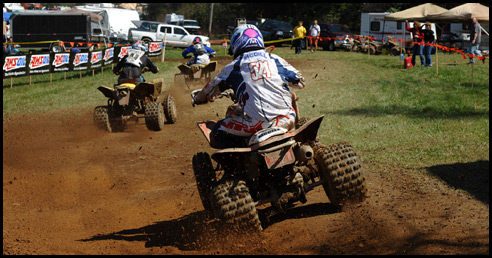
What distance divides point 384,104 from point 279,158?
360 inches

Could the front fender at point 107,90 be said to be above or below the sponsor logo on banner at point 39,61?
below

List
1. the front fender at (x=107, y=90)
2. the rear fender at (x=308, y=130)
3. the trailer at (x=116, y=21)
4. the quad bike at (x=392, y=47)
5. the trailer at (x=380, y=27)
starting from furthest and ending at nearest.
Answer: the trailer at (x=116, y=21)
the trailer at (x=380, y=27)
the quad bike at (x=392, y=47)
the front fender at (x=107, y=90)
the rear fender at (x=308, y=130)

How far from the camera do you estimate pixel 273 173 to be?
554 cm

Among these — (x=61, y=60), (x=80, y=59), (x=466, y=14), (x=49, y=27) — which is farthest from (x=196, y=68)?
(x=49, y=27)

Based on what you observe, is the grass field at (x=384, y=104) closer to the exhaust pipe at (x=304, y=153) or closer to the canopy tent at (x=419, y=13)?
the exhaust pipe at (x=304, y=153)

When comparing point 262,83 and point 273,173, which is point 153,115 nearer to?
point 273,173

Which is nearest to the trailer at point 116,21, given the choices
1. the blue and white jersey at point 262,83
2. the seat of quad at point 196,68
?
the seat of quad at point 196,68

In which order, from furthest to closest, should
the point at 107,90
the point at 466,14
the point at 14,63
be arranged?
the point at 466,14, the point at 14,63, the point at 107,90

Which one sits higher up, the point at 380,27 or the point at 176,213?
the point at 380,27

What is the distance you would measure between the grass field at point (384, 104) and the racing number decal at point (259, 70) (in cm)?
306

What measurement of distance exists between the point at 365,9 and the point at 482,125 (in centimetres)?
4115

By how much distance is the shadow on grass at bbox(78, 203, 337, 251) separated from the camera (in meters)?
5.22

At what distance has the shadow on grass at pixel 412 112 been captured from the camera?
11734 millimetres

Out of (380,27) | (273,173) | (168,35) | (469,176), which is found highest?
(380,27)
